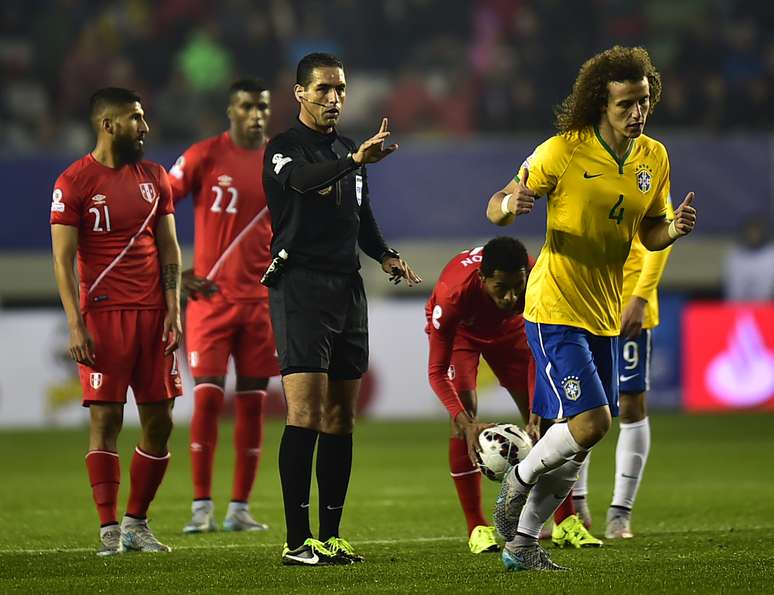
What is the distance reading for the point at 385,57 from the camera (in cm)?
2139

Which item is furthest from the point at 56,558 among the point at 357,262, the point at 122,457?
the point at 122,457

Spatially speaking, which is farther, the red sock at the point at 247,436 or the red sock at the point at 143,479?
the red sock at the point at 247,436

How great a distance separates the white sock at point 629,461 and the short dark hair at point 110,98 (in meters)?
3.13

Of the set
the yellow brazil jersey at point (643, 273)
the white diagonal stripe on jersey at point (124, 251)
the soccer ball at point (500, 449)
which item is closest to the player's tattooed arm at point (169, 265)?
the white diagonal stripe on jersey at point (124, 251)

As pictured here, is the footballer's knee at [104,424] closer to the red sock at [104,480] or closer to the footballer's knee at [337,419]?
the red sock at [104,480]

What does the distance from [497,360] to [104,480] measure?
2041 millimetres

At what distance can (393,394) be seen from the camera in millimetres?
17781

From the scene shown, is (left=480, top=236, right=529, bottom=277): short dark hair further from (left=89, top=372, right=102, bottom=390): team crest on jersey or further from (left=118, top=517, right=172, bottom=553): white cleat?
(left=118, top=517, right=172, bottom=553): white cleat

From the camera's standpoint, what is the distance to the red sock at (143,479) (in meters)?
7.57

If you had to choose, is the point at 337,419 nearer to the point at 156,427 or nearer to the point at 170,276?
the point at 156,427

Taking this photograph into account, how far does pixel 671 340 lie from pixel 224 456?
618 centimetres

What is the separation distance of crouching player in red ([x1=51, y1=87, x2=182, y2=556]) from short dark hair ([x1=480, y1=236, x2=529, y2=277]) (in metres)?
1.54

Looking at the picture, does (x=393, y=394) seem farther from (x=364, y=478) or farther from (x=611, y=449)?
(x=364, y=478)

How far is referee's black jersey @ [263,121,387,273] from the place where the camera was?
6.75m
